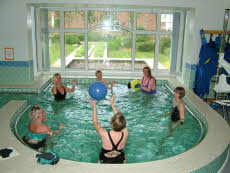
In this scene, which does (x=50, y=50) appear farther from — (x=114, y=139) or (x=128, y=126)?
(x=114, y=139)

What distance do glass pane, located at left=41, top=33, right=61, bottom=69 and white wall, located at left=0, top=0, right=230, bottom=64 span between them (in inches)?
61.1

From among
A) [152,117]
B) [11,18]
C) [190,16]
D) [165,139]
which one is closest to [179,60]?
[190,16]

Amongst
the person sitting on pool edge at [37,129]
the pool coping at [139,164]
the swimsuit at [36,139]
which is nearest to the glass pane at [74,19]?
the pool coping at [139,164]

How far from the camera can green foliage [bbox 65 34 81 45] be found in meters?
8.63

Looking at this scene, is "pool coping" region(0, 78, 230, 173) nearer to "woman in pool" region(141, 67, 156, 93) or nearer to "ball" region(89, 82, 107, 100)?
"ball" region(89, 82, 107, 100)

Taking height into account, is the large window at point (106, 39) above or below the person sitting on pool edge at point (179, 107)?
A: above

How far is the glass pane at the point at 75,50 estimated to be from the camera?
8656mm

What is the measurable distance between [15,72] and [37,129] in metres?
4.26

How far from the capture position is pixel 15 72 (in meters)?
7.16

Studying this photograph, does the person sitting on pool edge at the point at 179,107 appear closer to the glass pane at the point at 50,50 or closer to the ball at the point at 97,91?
the ball at the point at 97,91

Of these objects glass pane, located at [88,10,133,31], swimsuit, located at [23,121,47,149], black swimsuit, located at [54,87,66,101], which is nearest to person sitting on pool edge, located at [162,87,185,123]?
swimsuit, located at [23,121,47,149]

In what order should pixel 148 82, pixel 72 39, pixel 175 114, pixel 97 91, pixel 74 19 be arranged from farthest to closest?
1. pixel 72 39
2. pixel 74 19
3. pixel 148 82
4. pixel 97 91
5. pixel 175 114

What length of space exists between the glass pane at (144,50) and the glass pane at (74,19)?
212 centimetres

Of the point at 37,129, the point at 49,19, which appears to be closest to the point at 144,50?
the point at 49,19
